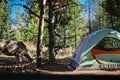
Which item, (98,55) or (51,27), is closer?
(98,55)

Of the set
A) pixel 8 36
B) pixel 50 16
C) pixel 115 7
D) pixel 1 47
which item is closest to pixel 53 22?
pixel 50 16

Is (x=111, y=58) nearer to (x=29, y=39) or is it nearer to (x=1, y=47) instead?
(x=1, y=47)

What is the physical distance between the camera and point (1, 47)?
21641 mm

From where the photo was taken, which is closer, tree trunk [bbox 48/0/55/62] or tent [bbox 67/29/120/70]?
tent [bbox 67/29/120/70]

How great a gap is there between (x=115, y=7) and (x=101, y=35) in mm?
9476

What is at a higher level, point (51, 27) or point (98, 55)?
point (51, 27)

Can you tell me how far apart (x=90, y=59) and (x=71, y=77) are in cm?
1087

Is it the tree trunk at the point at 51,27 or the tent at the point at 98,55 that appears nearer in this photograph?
the tent at the point at 98,55

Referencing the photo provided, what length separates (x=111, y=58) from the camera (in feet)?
50.1

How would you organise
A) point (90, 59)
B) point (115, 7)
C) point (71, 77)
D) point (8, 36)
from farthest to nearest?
point (8, 36)
point (115, 7)
point (90, 59)
point (71, 77)

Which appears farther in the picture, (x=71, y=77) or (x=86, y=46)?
(x=86, y=46)

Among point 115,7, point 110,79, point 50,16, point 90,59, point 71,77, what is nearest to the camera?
point 110,79

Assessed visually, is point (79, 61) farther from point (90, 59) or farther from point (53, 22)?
point (53, 22)

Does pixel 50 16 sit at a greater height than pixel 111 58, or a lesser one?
greater
